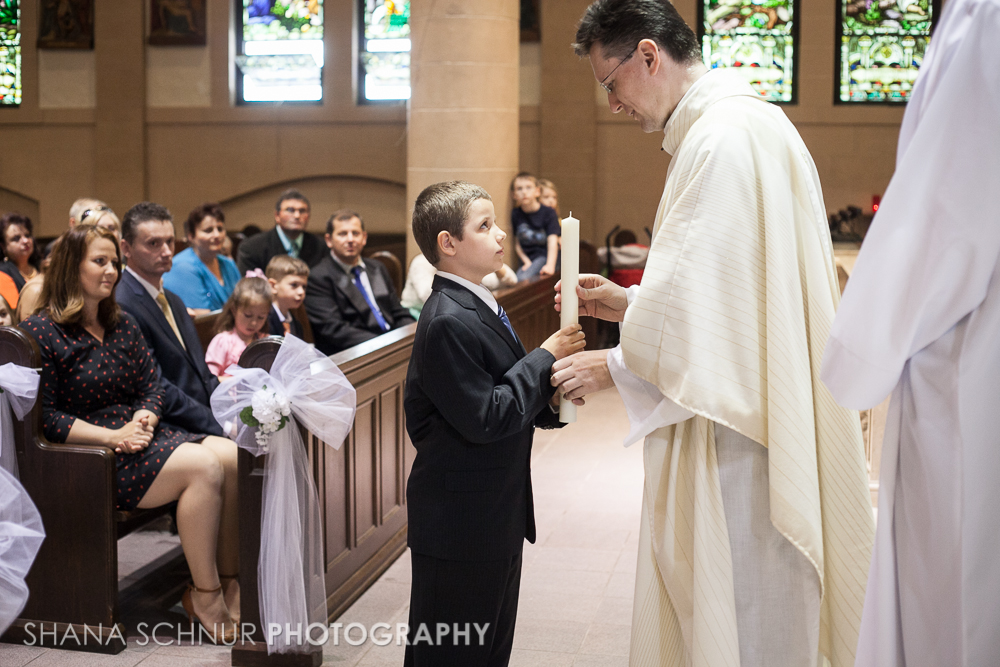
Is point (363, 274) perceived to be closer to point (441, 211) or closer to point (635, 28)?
point (441, 211)

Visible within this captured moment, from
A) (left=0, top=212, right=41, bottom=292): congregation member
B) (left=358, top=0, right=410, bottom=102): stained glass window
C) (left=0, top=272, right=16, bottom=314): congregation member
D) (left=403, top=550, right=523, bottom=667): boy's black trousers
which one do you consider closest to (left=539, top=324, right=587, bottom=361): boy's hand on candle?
(left=403, top=550, right=523, bottom=667): boy's black trousers

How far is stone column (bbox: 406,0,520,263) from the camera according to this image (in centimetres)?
714

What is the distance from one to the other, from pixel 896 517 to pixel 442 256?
1.15 metres

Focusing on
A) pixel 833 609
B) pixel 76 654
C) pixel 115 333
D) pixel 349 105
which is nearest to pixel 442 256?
pixel 833 609

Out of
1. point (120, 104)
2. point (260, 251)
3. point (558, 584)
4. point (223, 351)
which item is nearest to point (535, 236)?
point (260, 251)

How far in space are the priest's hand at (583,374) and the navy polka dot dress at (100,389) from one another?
6.00 ft

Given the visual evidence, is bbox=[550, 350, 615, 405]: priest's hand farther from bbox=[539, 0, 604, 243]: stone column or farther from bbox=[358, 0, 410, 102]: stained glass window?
bbox=[358, 0, 410, 102]: stained glass window

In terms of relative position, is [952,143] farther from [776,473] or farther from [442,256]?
[442,256]

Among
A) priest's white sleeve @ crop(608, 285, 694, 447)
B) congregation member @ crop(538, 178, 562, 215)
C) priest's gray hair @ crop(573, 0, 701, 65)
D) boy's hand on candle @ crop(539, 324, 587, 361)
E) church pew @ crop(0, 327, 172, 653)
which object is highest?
priest's gray hair @ crop(573, 0, 701, 65)

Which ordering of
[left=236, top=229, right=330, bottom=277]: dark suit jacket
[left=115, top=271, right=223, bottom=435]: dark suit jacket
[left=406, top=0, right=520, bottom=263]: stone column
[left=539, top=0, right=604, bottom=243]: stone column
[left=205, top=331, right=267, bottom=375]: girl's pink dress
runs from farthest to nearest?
1. [left=539, top=0, right=604, bottom=243]: stone column
2. [left=406, top=0, right=520, bottom=263]: stone column
3. [left=236, top=229, right=330, bottom=277]: dark suit jacket
4. [left=205, top=331, right=267, bottom=375]: girl's pink dress
5. [left=115, top=271, right=223, bottom=435]: dark suit jacket

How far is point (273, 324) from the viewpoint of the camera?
4801mm

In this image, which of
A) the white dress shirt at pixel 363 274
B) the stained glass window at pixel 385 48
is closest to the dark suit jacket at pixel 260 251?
the white dress shirt at pixel 363 274

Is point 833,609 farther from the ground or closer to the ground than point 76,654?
farther from the ground

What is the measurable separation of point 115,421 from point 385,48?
10.3m
